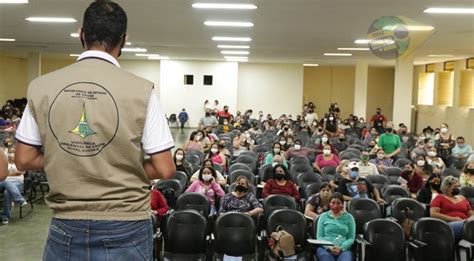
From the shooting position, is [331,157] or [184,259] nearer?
[184,259]

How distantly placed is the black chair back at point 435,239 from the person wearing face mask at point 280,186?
260 centimetres

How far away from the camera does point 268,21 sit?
13148 millimetres

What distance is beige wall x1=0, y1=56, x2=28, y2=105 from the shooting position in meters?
33.4

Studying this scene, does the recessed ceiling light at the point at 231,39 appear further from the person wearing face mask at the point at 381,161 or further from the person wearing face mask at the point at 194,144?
the person wearing face mask at the point at 381,161

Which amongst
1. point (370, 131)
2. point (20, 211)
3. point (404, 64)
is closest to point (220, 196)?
point (20, 211)

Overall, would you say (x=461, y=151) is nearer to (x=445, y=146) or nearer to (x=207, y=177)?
(x=445, y=146)

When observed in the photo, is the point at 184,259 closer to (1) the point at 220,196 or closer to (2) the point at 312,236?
(2) the point at 312,236

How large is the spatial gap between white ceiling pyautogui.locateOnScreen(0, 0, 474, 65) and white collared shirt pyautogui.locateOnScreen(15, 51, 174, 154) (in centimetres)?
868

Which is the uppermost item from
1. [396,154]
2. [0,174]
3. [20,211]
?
[0,174]

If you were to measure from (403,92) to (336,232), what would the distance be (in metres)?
14.9

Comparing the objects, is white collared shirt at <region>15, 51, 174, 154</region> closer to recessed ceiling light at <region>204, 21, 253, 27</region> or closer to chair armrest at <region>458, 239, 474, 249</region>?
chair armrest at <region>458, 239, 474, 249</region>

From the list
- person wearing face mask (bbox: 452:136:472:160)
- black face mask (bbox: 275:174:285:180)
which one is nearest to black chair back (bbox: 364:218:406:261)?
black face mask (bbox: 275:174:285:180)

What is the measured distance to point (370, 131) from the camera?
20125mm

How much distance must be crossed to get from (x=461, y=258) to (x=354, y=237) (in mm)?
1312
